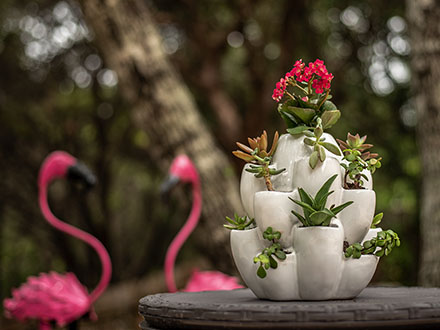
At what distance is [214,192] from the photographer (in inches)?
131

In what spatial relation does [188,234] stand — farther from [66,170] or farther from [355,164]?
[355,164]

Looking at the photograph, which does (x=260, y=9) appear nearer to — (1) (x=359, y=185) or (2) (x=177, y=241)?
(2) (x=177, y=241)

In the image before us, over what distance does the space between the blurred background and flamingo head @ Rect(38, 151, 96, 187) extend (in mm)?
1070

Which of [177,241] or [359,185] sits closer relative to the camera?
[359,185]

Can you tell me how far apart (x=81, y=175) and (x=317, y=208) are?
1.90 m

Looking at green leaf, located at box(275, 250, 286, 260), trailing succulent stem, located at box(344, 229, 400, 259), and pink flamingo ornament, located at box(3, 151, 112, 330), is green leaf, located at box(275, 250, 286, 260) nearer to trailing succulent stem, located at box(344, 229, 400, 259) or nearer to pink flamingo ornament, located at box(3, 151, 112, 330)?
trailing succulent stem, located at box(344, 229, 400, 259)

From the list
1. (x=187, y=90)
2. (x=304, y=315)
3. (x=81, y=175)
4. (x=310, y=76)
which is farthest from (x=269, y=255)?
(x=187, y=90)

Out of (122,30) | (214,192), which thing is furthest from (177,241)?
(122,30)

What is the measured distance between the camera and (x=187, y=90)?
4805mm

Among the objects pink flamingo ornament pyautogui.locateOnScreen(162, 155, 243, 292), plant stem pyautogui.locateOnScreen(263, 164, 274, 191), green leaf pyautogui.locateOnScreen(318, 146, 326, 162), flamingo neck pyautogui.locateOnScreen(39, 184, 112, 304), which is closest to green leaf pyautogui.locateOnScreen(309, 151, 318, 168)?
green leaf pyautogui.locateOnScreen(318, 146, 326, 162)

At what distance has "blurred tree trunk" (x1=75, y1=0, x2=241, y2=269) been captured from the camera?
333cm

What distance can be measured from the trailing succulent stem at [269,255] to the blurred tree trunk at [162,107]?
5.92 ft

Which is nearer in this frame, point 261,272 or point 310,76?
point 261,272

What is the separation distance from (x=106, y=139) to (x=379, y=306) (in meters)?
6.12
